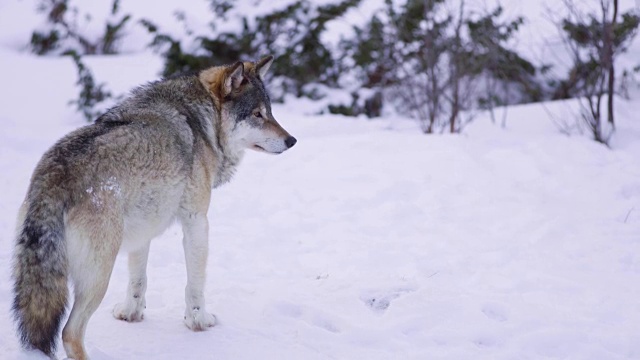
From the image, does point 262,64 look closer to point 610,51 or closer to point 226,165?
point 226,165

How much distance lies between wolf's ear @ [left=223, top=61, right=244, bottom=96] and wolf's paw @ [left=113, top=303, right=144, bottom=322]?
150 cm

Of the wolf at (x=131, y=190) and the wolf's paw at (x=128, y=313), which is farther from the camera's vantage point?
the wolf's paw at (x=128, y=313)

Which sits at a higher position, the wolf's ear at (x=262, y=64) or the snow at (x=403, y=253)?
the wolf's ear at (x=262, y=64)

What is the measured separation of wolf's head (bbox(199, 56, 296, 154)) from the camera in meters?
4.44

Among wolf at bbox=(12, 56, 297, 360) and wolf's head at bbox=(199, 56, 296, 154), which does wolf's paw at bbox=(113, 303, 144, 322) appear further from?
wolf's head at bbox=(199, 56, 296, 154)

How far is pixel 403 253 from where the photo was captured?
→ 18.1ft

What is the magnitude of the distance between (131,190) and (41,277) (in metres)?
0.67

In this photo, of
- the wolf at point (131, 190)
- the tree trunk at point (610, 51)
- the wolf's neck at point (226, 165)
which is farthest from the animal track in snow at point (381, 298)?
the tree trunk at point (610, 51)

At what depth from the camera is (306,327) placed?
167 inches

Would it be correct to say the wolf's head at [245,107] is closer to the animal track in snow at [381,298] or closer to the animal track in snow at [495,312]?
the animal track in snow at [381,298]

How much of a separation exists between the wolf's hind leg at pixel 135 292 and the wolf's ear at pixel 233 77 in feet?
3.70

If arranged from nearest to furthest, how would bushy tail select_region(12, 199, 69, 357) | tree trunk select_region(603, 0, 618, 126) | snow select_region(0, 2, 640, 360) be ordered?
bushy tail select_region(12, 199, 69, 357)
snow select_region(0, 2, 640, 360)
tree trunk select_region(603, 0, 618, 126)

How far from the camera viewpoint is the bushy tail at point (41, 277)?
306cm

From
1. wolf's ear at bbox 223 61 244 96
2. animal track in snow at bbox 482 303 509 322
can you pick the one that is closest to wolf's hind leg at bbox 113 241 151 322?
wolf's ear at bbox 223 61 244 96
